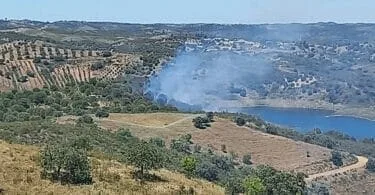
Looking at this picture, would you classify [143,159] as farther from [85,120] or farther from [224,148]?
[224,148]

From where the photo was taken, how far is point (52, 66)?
12012 centimetres

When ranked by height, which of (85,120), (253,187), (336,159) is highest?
(253,187)

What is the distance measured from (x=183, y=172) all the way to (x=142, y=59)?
95857 millimetres

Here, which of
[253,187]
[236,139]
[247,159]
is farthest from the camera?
[236,139]

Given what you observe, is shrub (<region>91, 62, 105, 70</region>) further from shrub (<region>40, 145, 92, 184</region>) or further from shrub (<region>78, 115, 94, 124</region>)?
shrub (<region>40, 145, 92, 184</region>)

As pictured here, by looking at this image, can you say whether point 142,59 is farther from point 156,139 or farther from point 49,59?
point 156,139

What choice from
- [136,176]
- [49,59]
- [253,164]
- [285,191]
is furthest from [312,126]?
[136,176]

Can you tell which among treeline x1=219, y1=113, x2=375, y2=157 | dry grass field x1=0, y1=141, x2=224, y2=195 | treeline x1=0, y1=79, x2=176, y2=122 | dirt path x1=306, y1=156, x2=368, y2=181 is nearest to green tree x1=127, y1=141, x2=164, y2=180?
dry grass field x1=0, y1=141, x2=224, y2=195

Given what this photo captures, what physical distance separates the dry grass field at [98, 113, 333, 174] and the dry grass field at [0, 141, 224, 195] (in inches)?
1662

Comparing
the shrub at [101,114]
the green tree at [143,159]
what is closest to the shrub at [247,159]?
the shrub at [101,114]

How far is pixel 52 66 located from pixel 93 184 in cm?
9261

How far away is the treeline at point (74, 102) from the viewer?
81000mm

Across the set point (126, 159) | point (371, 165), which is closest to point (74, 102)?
point (371, 165)

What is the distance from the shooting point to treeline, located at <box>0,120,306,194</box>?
101 feet
